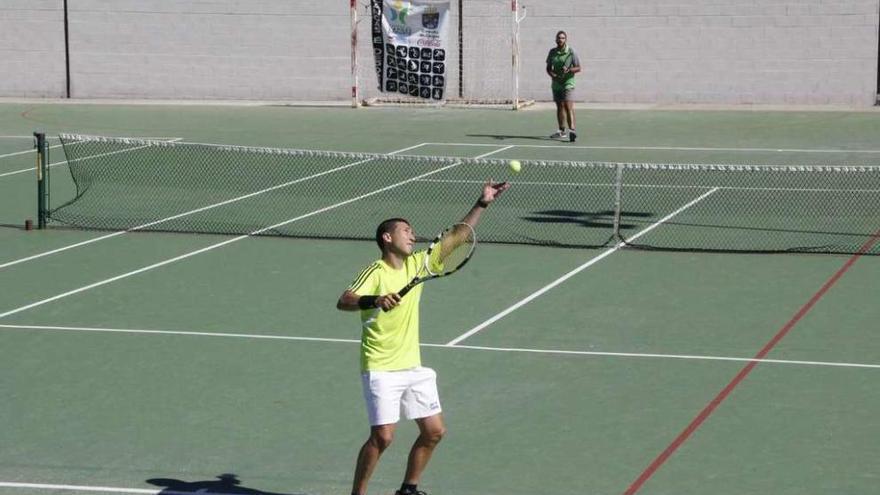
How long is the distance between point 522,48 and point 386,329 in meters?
28.0

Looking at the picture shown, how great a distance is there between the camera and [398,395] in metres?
8.98

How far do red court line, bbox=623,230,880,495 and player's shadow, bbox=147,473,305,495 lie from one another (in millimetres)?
2476

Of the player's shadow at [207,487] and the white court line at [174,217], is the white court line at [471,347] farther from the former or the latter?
the player's shadow at [207,487]

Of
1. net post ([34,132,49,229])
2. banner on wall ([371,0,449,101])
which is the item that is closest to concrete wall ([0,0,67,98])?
banner on wall ([371,0,449,101])

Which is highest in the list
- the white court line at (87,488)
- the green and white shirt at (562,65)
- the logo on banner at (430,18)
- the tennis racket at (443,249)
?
the logo on banner at (430,18)

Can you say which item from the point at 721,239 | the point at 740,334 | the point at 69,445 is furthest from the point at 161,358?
the point at 721,239

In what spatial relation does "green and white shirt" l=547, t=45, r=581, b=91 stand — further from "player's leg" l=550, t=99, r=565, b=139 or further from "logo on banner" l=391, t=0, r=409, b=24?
"logo on banner" l=391, t=0, r=409, b=24

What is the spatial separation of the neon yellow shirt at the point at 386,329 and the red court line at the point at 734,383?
5.90 ft

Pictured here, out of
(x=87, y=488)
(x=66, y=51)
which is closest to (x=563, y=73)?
(x=66, y=51)

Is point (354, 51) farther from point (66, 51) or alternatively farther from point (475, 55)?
point (66, 51)

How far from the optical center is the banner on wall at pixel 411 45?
113 ft

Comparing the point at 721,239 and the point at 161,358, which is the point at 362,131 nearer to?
the point at 721,239

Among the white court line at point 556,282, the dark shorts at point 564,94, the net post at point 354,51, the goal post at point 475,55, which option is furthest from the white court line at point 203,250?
the goal post at point 475,55

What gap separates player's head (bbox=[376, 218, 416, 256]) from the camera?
9102 millimetres
